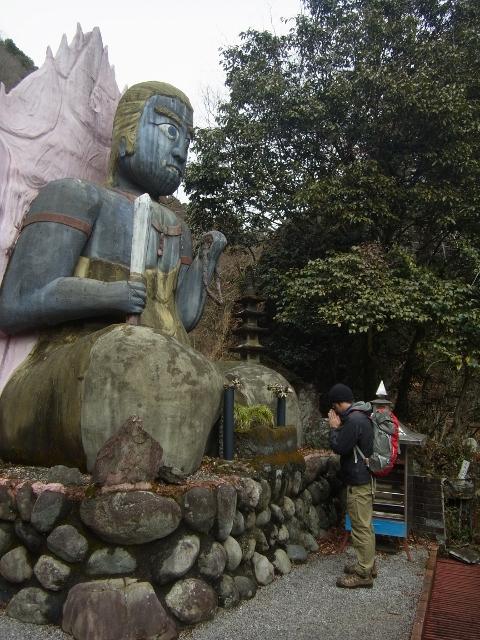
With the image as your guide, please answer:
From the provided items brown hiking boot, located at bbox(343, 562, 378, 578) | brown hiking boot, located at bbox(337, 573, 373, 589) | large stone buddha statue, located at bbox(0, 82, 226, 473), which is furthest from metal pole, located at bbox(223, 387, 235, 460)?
brown hiking boot, located at bbox(343, 562, 378, 578)

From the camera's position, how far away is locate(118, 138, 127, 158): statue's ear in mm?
5250

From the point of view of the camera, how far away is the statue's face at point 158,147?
5203mm

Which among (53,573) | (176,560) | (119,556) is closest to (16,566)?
(53,573)

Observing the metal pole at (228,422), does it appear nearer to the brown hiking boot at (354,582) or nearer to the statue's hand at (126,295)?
the statue's hand at (126,295)

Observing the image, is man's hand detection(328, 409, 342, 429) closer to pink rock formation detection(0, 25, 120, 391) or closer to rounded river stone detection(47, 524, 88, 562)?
rounded river stone detection(47, 524, 88, 562)

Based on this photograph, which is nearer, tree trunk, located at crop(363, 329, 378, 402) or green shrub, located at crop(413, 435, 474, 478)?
green shrub, located at crop(413, 435, 474, 478)

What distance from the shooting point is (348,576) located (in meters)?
4.51

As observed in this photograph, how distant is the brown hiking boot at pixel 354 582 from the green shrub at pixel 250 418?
1.44m

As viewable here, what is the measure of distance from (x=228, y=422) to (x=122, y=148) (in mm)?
2816

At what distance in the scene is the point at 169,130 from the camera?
5.27 meters

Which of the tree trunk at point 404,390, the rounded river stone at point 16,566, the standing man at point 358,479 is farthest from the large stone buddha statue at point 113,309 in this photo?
the tree trunk at point 404,390

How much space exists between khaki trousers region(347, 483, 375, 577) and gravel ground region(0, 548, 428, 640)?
0.68 ft

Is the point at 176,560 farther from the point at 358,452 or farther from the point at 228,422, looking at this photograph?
the point at 358,452

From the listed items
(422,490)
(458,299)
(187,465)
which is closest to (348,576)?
(187,465)
